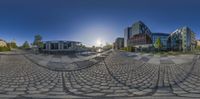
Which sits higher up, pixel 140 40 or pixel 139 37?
pixel 139 37

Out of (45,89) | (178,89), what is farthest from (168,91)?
(45,89)

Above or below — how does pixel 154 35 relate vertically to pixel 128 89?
above

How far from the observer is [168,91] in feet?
13.6

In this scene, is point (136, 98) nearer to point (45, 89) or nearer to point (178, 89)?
point (178, 89)

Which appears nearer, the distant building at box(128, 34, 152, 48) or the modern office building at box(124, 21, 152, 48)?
the modern office building at box(124, 21, 152, 48)

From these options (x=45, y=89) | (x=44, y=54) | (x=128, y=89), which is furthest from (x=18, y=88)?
(x=44, y=54)

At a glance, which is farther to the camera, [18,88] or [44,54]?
A: [44,54]

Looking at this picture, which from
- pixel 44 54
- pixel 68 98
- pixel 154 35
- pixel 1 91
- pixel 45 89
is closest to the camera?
pixel 68 98

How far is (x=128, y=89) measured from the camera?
434cm

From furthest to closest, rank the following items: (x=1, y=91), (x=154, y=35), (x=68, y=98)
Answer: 1. (x=154, y=35)
2. (x=1, y=91)
3. (x=68, y=98)

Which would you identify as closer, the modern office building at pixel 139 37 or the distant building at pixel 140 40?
the modern office building at pixel 139 37

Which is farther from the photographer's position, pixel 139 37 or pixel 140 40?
pixel 139 37

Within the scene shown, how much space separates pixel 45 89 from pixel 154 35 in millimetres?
49186

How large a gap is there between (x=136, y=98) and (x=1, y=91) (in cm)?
343
